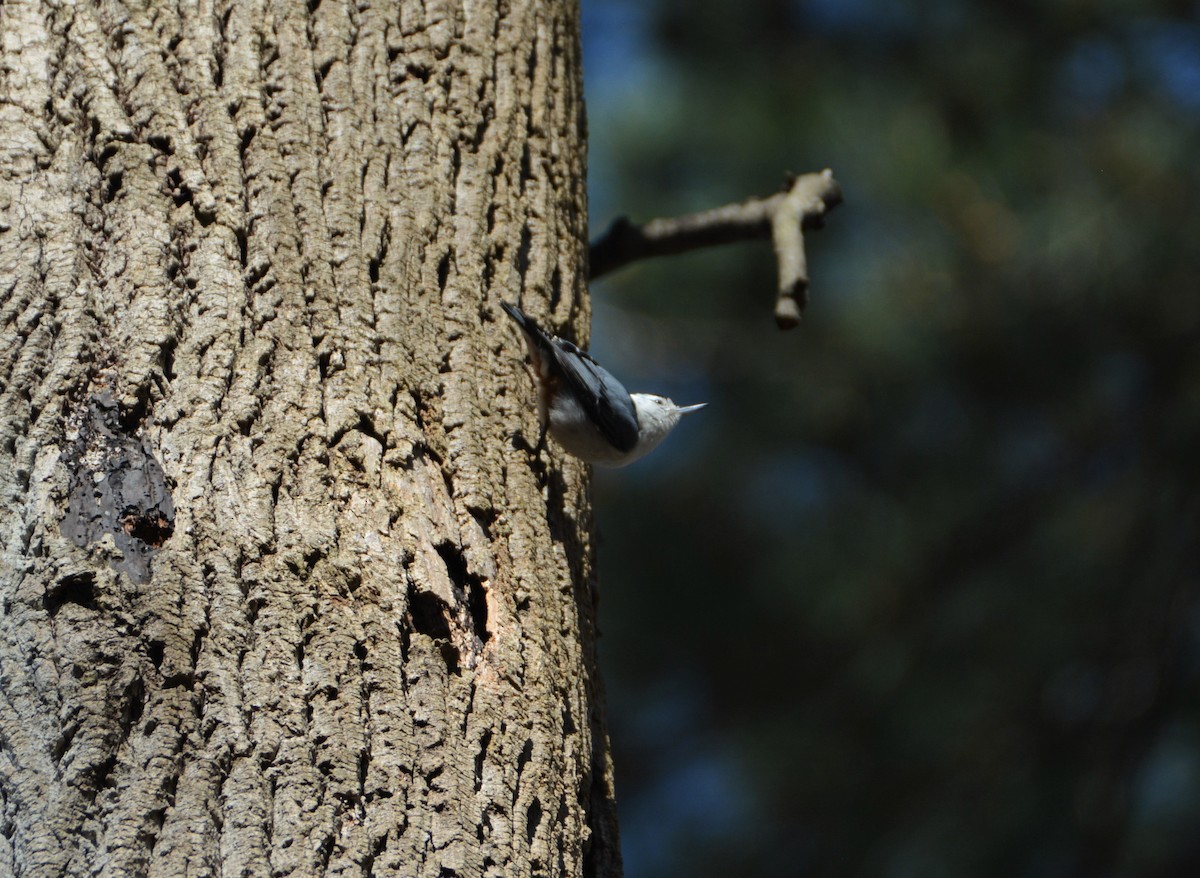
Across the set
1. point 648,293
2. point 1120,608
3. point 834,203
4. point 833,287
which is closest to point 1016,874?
point 1120,608

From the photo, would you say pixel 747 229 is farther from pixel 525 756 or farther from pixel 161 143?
pixel 525 756

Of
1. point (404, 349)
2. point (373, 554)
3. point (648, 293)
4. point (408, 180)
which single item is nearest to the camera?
point (373, 554)

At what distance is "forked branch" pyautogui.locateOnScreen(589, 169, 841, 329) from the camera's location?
2.04 meters

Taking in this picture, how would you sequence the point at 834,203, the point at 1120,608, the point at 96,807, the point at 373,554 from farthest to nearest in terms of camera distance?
the point at 1120,608 < the point at 834,203 < the point at 373,554 < the point at 96,807

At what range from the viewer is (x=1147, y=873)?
3.78 m

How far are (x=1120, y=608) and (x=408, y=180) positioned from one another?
2778 mm

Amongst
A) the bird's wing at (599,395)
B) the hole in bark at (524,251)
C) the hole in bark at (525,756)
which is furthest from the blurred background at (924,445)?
the hole in bark at (525,756)

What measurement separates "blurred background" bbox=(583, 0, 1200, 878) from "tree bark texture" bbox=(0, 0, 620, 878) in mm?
2261

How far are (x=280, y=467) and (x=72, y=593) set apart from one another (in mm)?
234

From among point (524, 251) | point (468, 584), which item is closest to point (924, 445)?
point (524, 251)

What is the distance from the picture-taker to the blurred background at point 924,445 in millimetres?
3586

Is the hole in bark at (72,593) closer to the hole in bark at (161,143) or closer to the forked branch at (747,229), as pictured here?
the hole in bark at (161,143)

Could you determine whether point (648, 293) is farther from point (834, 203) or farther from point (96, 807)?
point (96, 807)

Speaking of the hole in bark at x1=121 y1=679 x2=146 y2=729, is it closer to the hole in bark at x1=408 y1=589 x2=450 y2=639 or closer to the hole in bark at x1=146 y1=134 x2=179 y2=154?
the hole in bark at x1=408 y1=589 x2=450 y2=639
